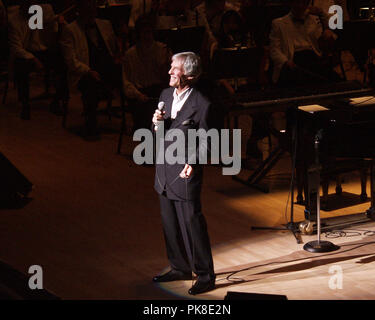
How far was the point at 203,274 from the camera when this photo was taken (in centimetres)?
501

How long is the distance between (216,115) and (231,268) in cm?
114

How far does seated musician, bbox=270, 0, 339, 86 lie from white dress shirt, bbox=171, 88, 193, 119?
10.9ft

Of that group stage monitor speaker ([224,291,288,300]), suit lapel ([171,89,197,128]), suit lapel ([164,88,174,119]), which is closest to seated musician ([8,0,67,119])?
suit lapel ([164,88,174,119])

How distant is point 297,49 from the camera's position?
8.47m

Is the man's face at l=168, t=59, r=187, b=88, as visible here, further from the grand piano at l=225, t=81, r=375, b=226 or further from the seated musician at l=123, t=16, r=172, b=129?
the seated musician at l=123, t=16, r=172, b=129

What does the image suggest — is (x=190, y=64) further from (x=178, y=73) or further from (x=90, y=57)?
(x=90, y=57)

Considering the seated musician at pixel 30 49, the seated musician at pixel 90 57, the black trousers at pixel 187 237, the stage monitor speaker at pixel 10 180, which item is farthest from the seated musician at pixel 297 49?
the black trousers at pixel 187 237

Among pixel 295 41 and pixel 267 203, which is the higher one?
A: pixel 295 41

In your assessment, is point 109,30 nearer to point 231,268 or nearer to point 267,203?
point 267,203

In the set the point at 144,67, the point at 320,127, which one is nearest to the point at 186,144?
the point at 320,127

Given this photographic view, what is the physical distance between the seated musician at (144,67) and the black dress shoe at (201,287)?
3.28m

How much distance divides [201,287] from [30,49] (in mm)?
5530

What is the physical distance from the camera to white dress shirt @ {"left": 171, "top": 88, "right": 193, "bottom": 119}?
4914 mm
